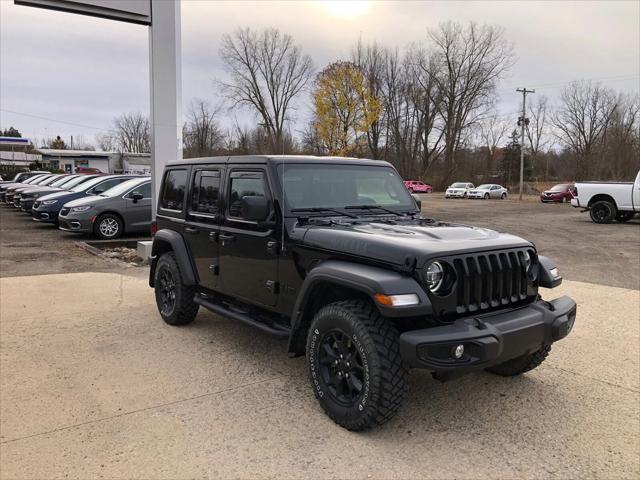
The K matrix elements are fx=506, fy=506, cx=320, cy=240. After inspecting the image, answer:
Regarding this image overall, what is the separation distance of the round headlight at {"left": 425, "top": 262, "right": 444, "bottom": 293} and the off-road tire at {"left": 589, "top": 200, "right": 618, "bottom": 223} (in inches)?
731

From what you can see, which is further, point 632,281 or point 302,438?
point 632,281

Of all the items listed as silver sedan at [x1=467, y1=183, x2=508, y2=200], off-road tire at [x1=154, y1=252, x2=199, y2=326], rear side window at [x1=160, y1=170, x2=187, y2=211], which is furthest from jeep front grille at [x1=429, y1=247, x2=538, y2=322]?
silver sedan at [x1=467, y1=183, x2=508, y2=200]

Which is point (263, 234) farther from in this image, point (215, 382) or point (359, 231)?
point (215, 382)

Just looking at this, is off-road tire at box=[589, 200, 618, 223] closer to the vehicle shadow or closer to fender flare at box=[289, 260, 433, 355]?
the vehicle shadow

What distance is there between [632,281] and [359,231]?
691 cm

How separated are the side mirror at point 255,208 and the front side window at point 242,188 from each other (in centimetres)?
21

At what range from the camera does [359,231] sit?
356cm

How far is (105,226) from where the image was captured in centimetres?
1278

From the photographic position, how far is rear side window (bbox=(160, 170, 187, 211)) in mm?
5449

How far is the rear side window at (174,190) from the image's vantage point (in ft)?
17.9

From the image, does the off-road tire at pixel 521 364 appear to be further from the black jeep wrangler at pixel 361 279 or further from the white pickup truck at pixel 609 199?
the white pickup truck at pixel 609 199

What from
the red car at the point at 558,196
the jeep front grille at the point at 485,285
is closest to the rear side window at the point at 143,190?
the jeep front grille at the point at 485,285

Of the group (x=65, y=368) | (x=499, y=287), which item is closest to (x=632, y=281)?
(x=499, y=287)

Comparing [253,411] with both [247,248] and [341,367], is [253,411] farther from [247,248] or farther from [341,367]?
[247,248]
